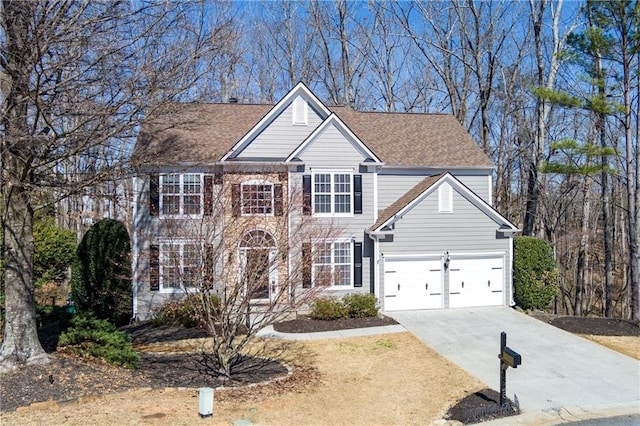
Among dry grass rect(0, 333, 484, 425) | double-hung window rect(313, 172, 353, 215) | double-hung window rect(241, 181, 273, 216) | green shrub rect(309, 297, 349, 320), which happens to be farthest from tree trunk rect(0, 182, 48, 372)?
double-hung window rect(313, 172, 353, 215)

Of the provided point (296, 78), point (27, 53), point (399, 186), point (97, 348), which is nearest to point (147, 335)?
point (97, 348)

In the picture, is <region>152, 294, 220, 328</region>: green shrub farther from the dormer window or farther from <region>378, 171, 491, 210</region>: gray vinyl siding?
<region>378, 171, 491, 210</region>: gray vinyl siding

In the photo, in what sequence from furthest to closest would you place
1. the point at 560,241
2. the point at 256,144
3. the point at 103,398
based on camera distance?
the point at 560,241
the point at 256,144
the point at 103,398

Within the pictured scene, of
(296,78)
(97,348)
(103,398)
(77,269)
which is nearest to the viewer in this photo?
(103,398)

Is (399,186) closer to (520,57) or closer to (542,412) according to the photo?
(542,412)

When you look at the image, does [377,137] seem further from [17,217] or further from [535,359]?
[17,217]

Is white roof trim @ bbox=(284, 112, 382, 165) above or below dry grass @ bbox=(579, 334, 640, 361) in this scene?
above

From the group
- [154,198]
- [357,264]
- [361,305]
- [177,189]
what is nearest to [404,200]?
[357,264]

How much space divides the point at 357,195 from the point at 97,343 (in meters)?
10.4

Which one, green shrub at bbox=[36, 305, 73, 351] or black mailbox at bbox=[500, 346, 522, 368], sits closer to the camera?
black mailbox at bbox=[500, 346, 522, 368]

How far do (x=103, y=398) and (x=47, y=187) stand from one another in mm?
4255

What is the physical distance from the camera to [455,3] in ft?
92.6

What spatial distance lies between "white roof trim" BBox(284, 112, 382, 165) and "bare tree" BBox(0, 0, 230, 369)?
7.16 meters

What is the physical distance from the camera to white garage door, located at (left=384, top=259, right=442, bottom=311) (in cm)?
1762
